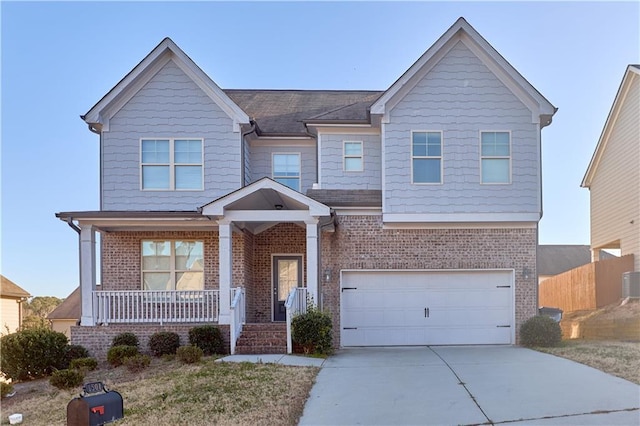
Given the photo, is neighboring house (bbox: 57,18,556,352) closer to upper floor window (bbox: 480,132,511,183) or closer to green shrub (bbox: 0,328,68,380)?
upper floor window (bbox: 480,132,511,183)

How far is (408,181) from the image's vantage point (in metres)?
13.7

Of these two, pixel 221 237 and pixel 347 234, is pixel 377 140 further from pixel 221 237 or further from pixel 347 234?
pixel 221 237

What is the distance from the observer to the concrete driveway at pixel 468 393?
6.86m

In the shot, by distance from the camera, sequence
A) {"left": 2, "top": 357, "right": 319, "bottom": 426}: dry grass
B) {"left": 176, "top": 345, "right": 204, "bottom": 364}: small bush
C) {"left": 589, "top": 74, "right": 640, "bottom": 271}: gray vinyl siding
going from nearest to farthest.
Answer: {"left": 2, "top": 357, "right": 319, "bottom": 426}: dry grass < {"left": 176, "top": 345, "right": 204, "bottom": 364}: small bush < {"left": 589, "top": 74, "right": 640, "bottom": 271}: gray vinyl siding

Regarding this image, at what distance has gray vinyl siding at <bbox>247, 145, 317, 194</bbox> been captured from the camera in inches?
620

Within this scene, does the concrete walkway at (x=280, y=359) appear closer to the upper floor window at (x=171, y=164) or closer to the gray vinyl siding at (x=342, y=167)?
the upper floor window at (x=171, y=164)

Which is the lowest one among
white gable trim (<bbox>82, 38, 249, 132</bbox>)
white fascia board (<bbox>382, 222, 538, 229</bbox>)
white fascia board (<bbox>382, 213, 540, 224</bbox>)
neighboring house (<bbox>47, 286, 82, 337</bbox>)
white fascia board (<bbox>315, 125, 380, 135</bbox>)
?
neighboring house (<bbox>47, 286, 82, 337</bbox>)

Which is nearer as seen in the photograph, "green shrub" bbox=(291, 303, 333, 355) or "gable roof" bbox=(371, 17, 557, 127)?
"green shrub" bbox=(291, 303, 333, 355)

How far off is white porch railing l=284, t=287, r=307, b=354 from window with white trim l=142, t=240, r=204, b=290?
10.3 feet

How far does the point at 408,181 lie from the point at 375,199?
997mm

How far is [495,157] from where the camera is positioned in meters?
13.8

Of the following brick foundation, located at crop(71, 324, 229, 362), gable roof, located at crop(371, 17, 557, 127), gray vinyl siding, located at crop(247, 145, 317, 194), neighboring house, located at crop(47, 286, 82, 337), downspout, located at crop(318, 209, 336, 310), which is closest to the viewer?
brick foundation, located at crop(71, 324, 229, 362)

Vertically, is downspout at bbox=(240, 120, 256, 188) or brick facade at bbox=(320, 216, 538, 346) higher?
downspout at bbox=(240, 120, 256, 188)

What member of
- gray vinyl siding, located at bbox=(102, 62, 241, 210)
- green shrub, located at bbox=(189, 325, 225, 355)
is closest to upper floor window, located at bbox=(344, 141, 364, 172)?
gray vinyl siding, located at bbox=(102, 62, 241, 210)
